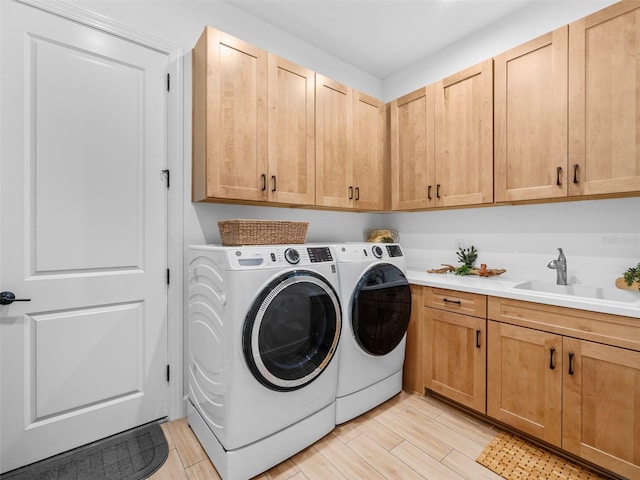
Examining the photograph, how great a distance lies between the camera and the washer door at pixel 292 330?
4.71 ft

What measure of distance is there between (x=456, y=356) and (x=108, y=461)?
2.11 metres

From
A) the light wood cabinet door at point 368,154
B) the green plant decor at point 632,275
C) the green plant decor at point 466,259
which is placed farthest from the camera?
the light wood cabinet door at point 368,154

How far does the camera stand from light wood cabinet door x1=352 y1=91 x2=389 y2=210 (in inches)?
100.0

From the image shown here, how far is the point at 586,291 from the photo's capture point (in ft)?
6.31

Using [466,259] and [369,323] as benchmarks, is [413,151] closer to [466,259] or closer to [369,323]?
[466,259]

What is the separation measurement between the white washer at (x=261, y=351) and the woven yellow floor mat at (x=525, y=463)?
35.2 inches

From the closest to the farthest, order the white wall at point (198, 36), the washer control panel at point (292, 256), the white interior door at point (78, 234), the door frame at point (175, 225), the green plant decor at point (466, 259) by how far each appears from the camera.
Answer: the white interior door at point (78, 234) < the washer control panel at point (292, 256) < the white wall at point (198, 36) < the door frame at point (175, 225) < the green plant decor at point (466, 259)

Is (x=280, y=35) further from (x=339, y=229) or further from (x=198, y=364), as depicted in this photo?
(x=198, y=364)

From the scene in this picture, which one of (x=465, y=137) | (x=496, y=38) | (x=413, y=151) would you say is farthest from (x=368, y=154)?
(x=496, y=38)

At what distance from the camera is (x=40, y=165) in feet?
5.08

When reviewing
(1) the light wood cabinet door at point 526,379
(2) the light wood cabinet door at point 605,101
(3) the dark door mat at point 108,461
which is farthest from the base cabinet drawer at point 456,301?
(3) the dark door mat at point 108,461

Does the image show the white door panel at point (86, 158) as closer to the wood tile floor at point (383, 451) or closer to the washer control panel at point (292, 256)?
the washer control panel at point (292, 256)

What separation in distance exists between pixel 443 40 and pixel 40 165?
9.83 feet

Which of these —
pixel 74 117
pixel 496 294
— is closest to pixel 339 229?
pixel 496 294
